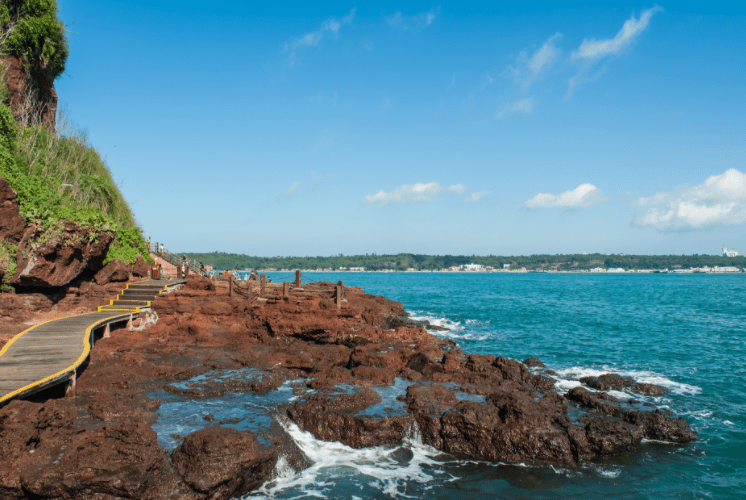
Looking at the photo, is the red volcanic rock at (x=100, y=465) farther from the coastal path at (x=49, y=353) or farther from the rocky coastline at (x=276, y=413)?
the coastal path at (x=49, y=353)

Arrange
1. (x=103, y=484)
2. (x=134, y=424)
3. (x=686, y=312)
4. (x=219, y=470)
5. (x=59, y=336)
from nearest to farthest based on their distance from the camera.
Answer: (x=103, y=484), (x=219, y=470), (x=134, y=424), (x=59, y=336), (x=686, y=312)

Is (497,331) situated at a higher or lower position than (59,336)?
lower

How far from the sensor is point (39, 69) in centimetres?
2792

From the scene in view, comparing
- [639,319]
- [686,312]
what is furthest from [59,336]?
[686,312]

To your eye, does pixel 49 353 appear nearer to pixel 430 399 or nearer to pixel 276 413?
pixel 276 413

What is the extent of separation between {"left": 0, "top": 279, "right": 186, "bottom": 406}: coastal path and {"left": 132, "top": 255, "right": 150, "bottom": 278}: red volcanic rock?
30.4 ft

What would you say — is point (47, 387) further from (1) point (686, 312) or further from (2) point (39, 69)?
(1) point (686, 312)

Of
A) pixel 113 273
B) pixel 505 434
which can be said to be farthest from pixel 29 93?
pixel 505 434

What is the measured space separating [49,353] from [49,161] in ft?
64.5

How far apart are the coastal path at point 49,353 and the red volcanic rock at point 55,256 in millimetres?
1784

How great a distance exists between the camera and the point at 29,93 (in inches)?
1049

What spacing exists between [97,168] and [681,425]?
126ft

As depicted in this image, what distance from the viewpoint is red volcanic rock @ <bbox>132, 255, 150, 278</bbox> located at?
89.2 feet

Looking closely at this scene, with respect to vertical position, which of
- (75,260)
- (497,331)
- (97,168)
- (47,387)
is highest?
(97,168)
